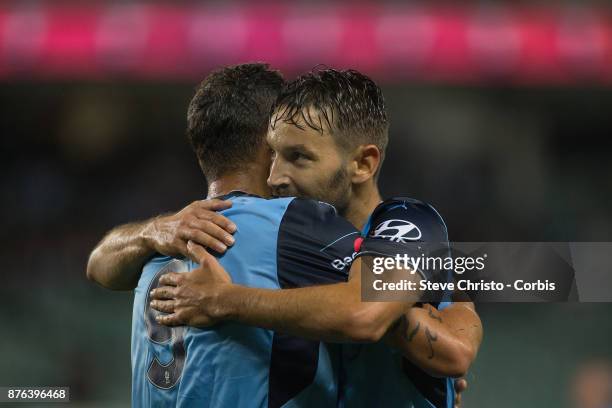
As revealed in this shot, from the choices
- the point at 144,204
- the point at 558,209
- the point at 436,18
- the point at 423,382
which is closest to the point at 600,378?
the point at 558,209

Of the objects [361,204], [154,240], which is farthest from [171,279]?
[361,204]

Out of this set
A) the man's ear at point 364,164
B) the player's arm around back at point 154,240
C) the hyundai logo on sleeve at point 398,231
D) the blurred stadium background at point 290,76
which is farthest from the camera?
the blurred stadium background at point 290,76

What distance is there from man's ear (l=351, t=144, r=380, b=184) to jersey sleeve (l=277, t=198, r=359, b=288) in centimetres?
33

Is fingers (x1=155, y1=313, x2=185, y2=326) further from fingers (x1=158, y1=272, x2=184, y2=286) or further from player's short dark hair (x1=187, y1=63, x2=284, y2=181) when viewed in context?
player's short dark hair (x1=187, y1=63, x2=284, y2=181)

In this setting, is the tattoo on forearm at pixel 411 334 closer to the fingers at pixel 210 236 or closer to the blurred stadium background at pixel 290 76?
the fingers at pixel 210 236

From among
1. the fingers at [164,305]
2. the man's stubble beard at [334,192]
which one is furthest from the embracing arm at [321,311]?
the man's stubble beard at [334,192]

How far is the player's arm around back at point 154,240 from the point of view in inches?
99.1

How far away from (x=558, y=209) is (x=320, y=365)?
8.60m

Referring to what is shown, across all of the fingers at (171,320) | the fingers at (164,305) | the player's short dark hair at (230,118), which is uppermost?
the player's short dark hair at (230,118)

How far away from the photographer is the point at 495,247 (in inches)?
125

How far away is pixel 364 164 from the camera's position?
280 cm

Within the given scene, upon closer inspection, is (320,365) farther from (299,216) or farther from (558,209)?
(558,209)

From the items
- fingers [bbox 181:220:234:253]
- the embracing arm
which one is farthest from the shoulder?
fingers [bbox 181:220:234:253]

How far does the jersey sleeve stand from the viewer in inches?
96.4
